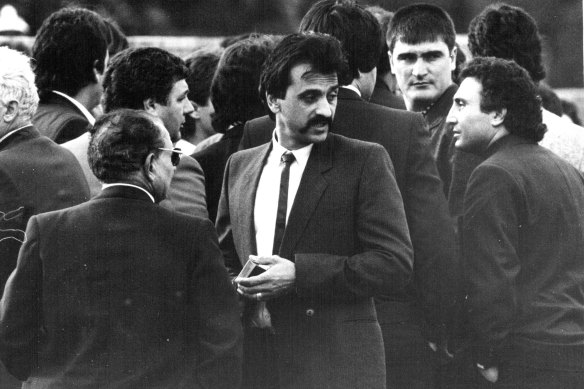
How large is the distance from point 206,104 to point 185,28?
904cm

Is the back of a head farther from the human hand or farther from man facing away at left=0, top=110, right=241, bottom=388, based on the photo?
the human hand

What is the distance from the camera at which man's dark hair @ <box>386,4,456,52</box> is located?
506cm

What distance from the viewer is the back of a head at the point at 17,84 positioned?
4.21m

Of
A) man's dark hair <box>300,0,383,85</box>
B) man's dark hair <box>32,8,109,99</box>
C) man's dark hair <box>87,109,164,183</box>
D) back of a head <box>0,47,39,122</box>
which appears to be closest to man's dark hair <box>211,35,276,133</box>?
man's dark hair <box>300,0,383,85</box>

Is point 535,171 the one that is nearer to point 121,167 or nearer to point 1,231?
point 121,167

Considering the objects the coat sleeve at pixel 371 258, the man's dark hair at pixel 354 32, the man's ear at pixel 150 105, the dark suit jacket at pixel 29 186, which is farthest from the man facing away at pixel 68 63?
the coat sleeve at pixel 371 258

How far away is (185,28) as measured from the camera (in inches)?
576

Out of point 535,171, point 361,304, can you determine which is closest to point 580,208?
point 535,171

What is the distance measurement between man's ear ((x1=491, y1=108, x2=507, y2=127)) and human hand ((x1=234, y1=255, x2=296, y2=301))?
1180 millimetres

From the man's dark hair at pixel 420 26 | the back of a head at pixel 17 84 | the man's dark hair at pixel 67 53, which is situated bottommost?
the man's dark hair at pixel 420 26

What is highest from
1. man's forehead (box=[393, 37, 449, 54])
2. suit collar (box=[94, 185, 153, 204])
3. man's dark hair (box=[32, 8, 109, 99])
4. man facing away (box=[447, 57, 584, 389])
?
suit collar (box=[94, 185, 153, 204])

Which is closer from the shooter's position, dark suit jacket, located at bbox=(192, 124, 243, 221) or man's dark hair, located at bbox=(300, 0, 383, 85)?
man's dark hair, located at bbox=(300, 0, 383, 85)

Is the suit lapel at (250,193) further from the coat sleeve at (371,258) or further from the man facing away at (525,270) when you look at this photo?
the man facing away at (525,270)

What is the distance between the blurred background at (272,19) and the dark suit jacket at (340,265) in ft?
31.9
